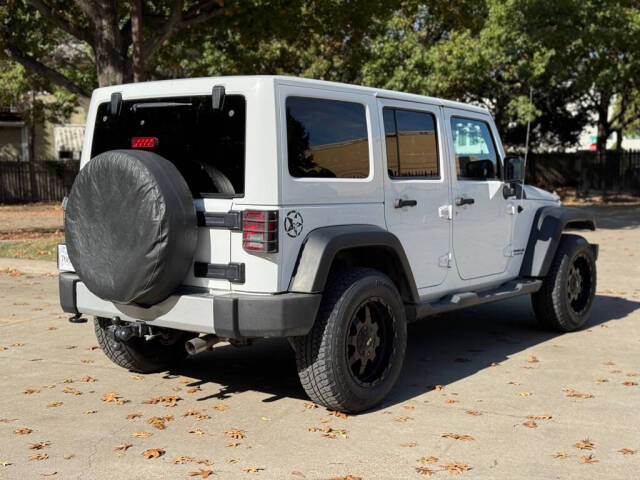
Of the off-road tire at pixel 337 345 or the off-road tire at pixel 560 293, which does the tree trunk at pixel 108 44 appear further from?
the off-road tire at pixel 337 345

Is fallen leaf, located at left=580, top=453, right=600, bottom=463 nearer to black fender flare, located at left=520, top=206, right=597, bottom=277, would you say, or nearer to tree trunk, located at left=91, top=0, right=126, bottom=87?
black fender flare, located at left=520, top=206, right=597, bottom=277

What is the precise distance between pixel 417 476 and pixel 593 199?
27.7 meters

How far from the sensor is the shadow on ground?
19.7ft

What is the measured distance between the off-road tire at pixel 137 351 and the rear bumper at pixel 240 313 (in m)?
1.00

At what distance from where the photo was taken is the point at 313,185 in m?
5.03

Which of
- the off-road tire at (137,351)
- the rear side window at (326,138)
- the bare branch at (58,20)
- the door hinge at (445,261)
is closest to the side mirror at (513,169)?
the door hinge at (445,261)

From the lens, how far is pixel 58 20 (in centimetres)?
1466

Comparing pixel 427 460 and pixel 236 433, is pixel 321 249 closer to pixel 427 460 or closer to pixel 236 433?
pixel 236 433

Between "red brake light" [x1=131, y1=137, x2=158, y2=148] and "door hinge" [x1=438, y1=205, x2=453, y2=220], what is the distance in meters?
2.22

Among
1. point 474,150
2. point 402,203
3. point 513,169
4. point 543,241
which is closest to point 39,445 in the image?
point 402,203

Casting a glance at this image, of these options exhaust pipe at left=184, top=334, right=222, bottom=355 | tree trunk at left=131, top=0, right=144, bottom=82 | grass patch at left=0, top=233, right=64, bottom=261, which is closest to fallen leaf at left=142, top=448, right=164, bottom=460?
exhaust pipe at left=184, top=334, right=222, bottom=355

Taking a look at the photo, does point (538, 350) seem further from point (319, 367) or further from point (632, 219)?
point (632, 219)

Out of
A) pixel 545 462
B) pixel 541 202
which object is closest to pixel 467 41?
pixel 541 202

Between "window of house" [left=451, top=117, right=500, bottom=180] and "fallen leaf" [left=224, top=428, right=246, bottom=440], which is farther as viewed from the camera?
"window of house" [left=451, top=117, right=500, bottom=180]
